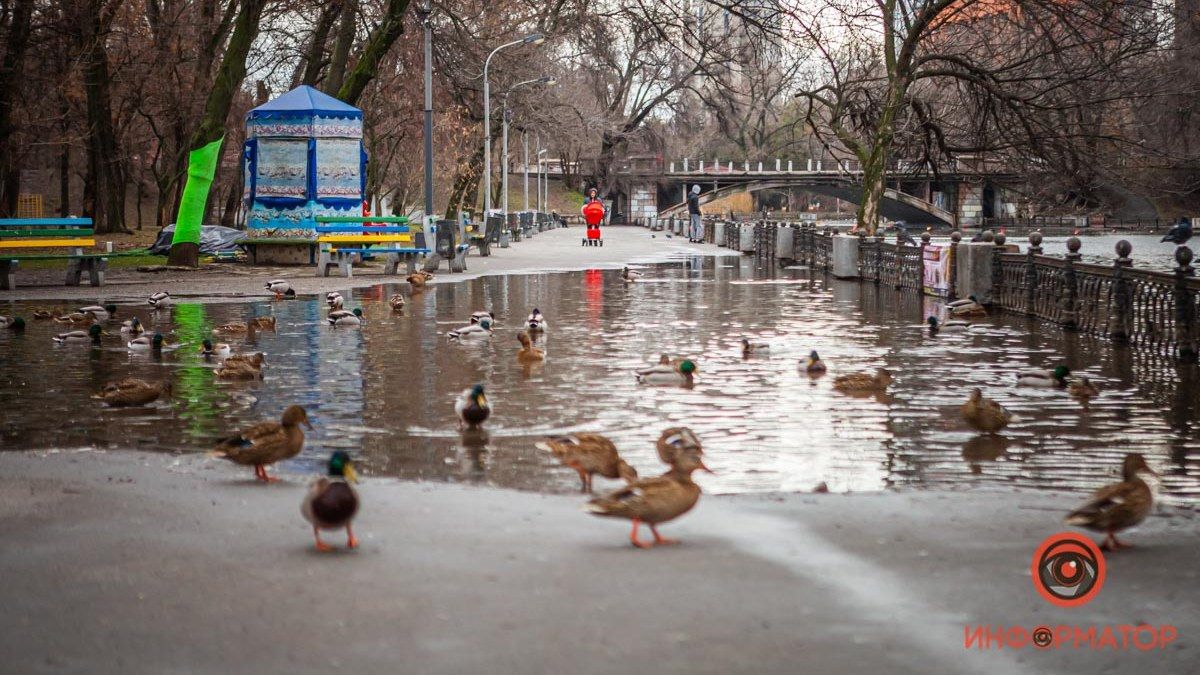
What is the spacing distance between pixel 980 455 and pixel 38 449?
6574 millimetres

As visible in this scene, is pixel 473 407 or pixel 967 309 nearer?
pixel 473 407

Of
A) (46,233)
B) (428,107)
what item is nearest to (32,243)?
(46,233)

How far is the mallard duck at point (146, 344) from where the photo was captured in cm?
1619

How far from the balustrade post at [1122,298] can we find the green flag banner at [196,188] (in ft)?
68.9

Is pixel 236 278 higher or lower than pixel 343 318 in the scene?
higher

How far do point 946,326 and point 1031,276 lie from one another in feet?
7.50

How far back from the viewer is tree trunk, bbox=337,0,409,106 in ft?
114

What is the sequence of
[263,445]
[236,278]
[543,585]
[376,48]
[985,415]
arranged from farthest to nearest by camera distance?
[376,48] < [236,278] < [985,415] < [263,445] < [543,585]

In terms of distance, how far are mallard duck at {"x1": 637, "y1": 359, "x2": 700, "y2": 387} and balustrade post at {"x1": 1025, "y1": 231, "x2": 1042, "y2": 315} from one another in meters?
10.4

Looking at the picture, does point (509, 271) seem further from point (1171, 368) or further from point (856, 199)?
point (856, 199)

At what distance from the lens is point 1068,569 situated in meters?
6.55

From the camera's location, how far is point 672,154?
461 feet

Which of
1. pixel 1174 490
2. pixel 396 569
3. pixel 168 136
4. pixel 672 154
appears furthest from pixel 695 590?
pixel 672 154

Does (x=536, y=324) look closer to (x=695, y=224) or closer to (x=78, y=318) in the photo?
(x=78, y=318)
